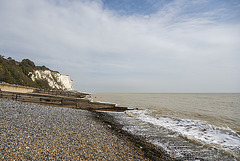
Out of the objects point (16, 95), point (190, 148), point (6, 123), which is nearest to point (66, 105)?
point (16, 95)

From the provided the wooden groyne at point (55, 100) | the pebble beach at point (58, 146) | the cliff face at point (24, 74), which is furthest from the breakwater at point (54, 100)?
the cliff face at point (24, 74)

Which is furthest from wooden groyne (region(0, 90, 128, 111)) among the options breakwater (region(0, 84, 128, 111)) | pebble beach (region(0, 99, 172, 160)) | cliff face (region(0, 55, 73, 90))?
cliff face (region(0, 55, 73, 90))

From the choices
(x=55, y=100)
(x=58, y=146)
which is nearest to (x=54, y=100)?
(x=55, y=100)

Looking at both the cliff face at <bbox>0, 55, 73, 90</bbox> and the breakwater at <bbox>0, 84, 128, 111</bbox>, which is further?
the cliff face at <bbox>0, 55, 73, 90</bbox>

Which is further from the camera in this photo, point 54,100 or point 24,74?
point 24,74

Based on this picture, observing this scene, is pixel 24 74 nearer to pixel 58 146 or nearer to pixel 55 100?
pixel 55 100

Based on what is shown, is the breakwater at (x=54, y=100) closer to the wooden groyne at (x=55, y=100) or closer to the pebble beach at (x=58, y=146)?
the wooden groyne at (x=55, y=100)

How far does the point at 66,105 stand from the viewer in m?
19.1

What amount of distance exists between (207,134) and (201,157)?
5.02 m

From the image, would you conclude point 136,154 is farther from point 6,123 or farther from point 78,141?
point 6,123

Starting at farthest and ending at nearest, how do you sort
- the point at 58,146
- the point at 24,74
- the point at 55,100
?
1. the point at 24,74
2. the point at 55,100
3. the point at 58,146

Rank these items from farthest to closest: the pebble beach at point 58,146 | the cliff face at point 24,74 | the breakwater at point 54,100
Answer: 1. the cliff face at point 24,74
2. the breakwater at point 54,100
3. the pebble beach at point 58,146

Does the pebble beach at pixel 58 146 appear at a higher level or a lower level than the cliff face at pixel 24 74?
lower

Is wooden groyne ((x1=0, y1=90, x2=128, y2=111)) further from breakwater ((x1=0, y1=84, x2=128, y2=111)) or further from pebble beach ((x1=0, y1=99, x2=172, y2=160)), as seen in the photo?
pebble beach ((x1=0, y1=99, x2=172, y2=160))
